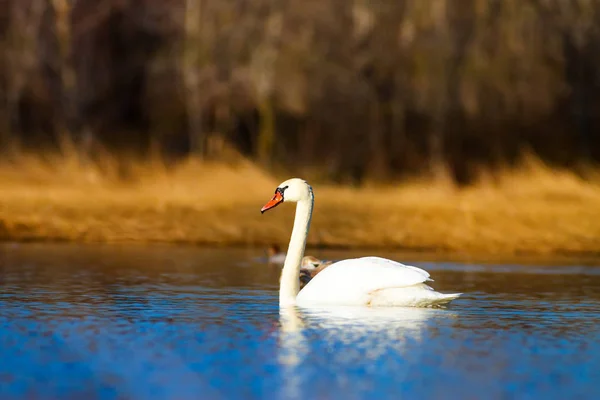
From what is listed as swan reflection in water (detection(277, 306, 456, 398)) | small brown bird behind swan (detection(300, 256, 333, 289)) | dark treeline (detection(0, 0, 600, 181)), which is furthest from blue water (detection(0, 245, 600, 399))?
dark treeline (detection(0, 0, 600, 181))

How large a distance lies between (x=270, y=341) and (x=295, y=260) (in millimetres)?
2695

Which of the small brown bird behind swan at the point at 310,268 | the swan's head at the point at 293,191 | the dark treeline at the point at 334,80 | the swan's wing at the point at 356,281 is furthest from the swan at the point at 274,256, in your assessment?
the dark treeline at the point at 334,80

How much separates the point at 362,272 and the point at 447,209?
9702mm

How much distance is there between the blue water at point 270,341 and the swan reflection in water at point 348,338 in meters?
0.02

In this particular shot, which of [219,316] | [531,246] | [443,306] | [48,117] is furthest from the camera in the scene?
[48,117]

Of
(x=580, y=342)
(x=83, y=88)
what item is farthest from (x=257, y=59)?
(x=580, y=342)

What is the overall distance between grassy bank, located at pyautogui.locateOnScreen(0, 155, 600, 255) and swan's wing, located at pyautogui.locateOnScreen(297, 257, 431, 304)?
875 centimetres

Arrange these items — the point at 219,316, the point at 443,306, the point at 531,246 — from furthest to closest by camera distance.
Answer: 1. the point at 531,246
2. the point at 443,306
3. the point at 219,316

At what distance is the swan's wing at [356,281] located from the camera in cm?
1204

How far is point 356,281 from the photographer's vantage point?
12195mm

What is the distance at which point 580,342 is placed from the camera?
408 inches

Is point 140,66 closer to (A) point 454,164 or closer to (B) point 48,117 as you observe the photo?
(B) point 48,117

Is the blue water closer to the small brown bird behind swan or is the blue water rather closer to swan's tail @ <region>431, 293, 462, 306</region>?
swan's tail @ <region>431, 293, 462, 306</region>

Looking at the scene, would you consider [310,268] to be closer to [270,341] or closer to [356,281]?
[356,281]
